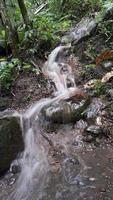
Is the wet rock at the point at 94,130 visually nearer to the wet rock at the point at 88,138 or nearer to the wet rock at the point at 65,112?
the wet rock at the point at 88,138

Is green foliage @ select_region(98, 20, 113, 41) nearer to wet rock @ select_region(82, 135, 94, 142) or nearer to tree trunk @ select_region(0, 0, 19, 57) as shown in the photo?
tree trunk @ select_region(0, 0, 19, 57)

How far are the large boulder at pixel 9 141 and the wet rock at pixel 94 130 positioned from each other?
4.77 feet

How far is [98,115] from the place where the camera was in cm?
709

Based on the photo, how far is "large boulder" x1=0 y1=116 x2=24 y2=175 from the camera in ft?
19.7

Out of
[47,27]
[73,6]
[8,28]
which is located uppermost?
[73,6]

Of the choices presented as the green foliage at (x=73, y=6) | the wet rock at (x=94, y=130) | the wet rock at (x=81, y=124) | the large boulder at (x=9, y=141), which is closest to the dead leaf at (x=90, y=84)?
the wet rock at (x=81, y=124)

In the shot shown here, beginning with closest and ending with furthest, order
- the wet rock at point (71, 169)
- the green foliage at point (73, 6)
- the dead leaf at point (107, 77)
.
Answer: the wet rock at point (71, 169) < the dead leaf at point (107, 77) < the green foliage at point (73, 6)

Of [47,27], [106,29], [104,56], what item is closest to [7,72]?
[104,56]

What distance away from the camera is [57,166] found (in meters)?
5.96

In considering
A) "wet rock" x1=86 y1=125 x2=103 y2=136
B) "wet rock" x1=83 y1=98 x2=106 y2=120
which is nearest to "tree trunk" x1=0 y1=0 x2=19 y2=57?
"wet rock" x1=83 y1=98 x2=106 y2=120

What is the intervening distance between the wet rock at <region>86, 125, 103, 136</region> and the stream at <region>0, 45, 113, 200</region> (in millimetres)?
250

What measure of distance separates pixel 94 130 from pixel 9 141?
5.91ft

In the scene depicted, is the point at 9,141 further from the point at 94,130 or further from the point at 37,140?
the point at 94,130

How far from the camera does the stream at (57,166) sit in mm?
5184
